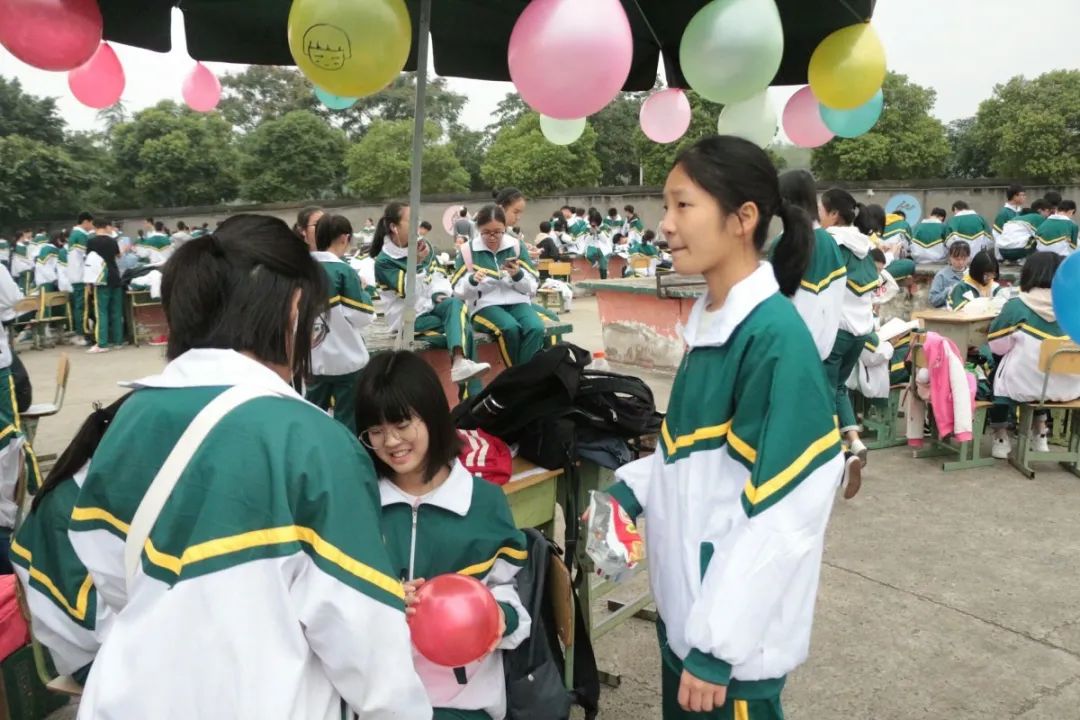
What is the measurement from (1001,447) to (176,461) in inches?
232

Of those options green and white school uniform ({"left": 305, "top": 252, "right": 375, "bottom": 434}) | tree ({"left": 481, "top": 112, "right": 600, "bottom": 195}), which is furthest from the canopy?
tree ({"left": 481, "top": 112, "right": 600, "bottom": 195})

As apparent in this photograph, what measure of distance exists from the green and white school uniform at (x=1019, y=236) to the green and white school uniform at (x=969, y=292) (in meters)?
5.30

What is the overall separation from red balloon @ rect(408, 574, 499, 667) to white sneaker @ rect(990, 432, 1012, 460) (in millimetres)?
5088

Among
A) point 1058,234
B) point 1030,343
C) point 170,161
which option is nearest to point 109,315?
point 1030,343

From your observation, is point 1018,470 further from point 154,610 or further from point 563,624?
point 154,610

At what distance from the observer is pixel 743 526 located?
1.55m

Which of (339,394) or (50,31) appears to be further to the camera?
(339,394)

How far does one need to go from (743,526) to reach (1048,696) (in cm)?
221

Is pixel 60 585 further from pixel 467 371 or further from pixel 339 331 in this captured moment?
pixel 467 371

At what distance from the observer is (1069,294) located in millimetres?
3367

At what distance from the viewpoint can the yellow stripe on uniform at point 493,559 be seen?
6.73ft

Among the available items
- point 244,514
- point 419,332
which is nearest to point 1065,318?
point 244,514

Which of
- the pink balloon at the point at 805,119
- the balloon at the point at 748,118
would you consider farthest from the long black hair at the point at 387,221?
the pink balloon at the point at 805,119

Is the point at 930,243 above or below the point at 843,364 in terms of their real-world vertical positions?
above
